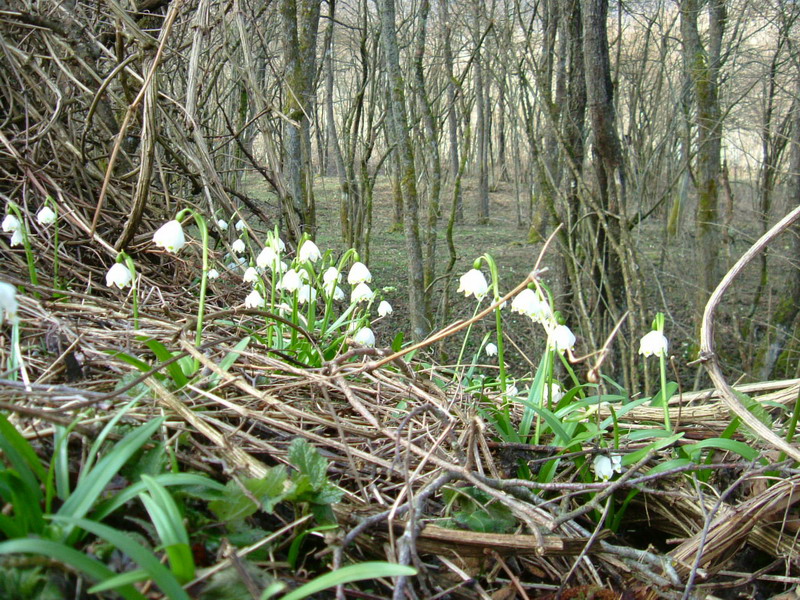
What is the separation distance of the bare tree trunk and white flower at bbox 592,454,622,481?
14.0ft

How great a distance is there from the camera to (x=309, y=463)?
109cm

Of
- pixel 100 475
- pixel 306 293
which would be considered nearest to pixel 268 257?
pixel 306 293

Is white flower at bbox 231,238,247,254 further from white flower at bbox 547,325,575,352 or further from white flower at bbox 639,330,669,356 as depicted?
white flower at bbox 639,330,669,356

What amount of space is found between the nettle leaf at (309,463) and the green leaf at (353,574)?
235 millimetres

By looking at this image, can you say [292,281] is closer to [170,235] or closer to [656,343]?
[170,235]

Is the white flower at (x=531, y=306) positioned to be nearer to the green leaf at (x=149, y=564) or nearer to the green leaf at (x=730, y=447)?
the green leaf at (x=730, y=447)

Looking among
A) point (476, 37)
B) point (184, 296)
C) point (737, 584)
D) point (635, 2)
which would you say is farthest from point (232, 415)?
point (635, 2)

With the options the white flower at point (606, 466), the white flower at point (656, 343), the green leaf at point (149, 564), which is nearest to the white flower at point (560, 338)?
the white flower at point (656, 343)

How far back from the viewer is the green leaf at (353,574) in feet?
2.63

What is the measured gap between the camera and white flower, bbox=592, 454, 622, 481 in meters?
1.42

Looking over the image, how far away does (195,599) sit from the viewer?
2.69ft

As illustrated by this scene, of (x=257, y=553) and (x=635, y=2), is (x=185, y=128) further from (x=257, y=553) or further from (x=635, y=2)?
(x=635, y=2)

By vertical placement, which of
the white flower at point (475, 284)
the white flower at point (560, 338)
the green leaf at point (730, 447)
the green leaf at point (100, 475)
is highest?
the white flower at point (475, 284)

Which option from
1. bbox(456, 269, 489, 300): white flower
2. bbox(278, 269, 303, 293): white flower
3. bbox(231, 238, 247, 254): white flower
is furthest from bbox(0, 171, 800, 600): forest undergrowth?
bbox(231, 238, 247, 254): white flower
